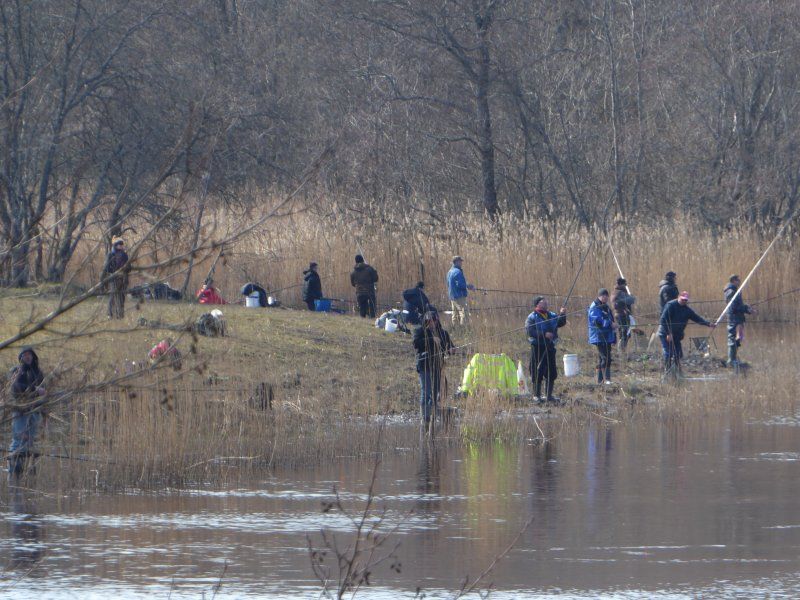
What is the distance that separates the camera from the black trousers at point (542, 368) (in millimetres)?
19328

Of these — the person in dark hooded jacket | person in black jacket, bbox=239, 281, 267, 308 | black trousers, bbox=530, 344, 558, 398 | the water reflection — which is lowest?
the water reflection

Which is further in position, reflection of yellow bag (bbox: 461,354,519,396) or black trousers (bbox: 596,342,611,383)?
black trousers (bbox: 596,342,611,383)

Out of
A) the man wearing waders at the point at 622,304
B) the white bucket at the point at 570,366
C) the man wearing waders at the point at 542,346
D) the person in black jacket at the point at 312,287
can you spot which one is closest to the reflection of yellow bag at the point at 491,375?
the man wearing waders at the point at 542,346

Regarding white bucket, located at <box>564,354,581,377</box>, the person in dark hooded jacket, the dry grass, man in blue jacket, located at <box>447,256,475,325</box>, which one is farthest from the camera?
man in blue jacket, located at <box>447,256,475,325</box>

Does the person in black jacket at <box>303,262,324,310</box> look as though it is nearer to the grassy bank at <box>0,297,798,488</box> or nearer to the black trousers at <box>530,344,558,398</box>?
the grassy bank at <box>0,297,798,488</box>

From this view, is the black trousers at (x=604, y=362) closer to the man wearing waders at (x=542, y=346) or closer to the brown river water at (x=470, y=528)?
the man wearing waders at (x=542, y=346)

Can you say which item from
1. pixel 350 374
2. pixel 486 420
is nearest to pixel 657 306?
pixel 350 374

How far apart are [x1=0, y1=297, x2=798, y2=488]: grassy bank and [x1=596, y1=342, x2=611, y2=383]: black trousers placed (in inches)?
10.1

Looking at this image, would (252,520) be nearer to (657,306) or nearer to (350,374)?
(350,374)

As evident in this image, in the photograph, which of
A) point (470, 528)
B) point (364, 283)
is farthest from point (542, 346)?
point (364, 283)

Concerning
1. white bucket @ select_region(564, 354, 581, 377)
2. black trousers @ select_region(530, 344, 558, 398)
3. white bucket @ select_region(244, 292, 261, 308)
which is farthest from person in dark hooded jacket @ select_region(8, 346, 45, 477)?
white bucket @ select_region(244, 292, 261, 308)

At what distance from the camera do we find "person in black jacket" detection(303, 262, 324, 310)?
93.1ft

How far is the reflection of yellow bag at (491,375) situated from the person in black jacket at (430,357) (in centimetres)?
78

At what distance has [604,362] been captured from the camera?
21.4 meters
